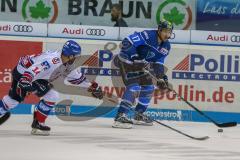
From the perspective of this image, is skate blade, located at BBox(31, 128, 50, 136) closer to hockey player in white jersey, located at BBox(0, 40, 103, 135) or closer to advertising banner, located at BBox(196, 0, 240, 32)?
hockey player in white jersey, located at BBox(0, 40, 103, 135)

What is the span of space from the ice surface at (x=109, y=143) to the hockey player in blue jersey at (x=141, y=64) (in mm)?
329

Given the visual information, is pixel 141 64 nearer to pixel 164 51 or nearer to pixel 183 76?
pixel 164 51

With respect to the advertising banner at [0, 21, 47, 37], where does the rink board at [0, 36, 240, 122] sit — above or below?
below

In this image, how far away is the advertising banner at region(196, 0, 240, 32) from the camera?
13.8 m

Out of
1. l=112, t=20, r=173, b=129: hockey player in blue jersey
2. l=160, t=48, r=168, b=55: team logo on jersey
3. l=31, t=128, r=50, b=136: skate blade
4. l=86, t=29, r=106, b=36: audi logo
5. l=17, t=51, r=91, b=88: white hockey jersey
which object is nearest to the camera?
l=17, t=51, r=91, b=88: white hockey jersey

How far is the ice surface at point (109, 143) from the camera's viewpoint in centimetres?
791

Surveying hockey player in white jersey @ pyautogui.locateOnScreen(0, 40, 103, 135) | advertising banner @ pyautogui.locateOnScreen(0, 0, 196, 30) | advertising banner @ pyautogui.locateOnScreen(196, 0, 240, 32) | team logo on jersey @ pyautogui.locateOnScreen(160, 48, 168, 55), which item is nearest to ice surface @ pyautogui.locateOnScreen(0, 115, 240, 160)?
hockey player in white jersey @ pyautogui.locateOnScreen(0, 40, 103, 135)

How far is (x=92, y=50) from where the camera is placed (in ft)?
39.4

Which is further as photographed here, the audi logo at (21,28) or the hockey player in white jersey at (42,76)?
the audi logo at (21,28)

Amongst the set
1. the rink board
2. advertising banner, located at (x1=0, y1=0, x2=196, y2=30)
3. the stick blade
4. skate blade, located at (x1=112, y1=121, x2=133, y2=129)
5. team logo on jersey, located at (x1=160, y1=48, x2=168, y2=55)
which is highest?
advertising banner, located at (x1=0, y1=0, x2=196, y2=30)

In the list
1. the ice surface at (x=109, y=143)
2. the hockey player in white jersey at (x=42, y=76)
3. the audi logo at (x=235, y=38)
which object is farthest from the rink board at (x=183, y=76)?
the hockey player in white jersey at (x=42, y=76)

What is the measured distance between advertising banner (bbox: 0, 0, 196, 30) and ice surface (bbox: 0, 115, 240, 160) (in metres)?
2.71

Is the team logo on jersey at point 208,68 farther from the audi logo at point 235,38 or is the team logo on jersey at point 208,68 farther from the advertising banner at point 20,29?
the advertising banner at point 20,29

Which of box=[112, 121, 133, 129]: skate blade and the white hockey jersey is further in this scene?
box=[112, 121, 133, 129]: skate blade
